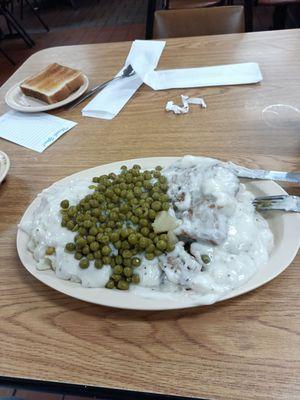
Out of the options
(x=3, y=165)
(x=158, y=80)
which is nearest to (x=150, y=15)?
(x=158, y=80)

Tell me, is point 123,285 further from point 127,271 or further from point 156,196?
point 156,196

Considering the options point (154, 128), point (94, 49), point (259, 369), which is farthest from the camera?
point (94, 49)

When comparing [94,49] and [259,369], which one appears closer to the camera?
[259,369]

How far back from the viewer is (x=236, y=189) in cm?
76

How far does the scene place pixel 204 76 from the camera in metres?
1.36

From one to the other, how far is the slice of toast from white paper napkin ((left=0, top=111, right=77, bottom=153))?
0.26 ft

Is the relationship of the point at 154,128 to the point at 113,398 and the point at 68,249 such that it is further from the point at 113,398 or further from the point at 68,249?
the point at 113,398

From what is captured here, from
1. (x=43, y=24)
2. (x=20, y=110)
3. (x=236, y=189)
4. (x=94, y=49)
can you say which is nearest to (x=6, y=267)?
(x=236, y=189)

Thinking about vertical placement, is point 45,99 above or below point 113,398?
above

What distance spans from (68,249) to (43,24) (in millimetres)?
4968

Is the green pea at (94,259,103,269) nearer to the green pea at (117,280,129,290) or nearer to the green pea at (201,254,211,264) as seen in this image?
the green pea at (117,280,129,290)

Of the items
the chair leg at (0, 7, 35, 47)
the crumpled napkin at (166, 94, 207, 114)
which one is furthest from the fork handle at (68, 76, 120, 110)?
the chair leg at (0, 7, 35, 47)

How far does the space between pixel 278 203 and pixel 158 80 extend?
80 centimetres

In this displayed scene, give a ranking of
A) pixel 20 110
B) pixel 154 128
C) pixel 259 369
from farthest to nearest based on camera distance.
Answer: pixel 20 110
pixel 154 128
pixel 259 369
